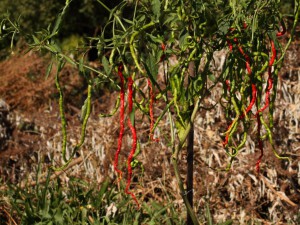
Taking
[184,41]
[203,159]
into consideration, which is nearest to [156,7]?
[184,41]

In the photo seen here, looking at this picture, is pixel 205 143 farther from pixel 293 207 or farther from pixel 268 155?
pixel 293 207

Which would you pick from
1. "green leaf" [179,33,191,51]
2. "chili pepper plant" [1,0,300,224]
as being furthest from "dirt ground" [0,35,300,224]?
"green leaf" [179,33,191,51]

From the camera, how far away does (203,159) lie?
4.29 m

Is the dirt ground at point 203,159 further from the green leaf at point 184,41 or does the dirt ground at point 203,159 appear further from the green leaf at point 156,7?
the green leaf at point 156,7

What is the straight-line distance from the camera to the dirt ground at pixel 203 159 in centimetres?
406

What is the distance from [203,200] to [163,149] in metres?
0.50

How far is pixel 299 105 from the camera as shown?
4.40 m

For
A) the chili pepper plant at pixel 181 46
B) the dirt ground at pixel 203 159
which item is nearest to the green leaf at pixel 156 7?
the chili pepper plant at pixel 181 46

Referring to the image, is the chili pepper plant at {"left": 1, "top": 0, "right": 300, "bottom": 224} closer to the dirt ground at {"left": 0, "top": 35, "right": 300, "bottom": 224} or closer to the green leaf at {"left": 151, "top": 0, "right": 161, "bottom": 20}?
the green leaf at {"left": 151, "top": 0, "right": 161, "bottom": 20}

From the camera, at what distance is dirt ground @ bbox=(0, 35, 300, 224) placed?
160 inches

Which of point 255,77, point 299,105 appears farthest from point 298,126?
point 255,77

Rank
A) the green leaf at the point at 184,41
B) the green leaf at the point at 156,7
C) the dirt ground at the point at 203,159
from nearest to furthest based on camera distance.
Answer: the green leaf at the point at 156,7
the green leaf at the point at 184,41
the dirt ground at the point at 203,159

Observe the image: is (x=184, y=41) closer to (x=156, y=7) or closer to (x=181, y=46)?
(x=181, y=46)

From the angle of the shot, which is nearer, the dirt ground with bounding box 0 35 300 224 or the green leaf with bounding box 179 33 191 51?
the green leaf with bounding box 179 33 191 51
